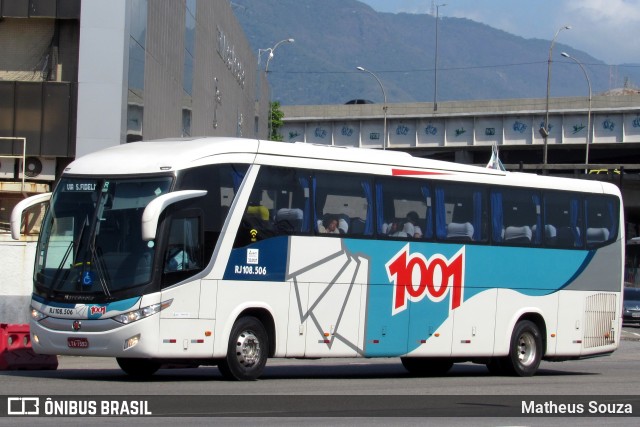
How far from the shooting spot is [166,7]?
35.3 meters

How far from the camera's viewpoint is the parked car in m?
44.8

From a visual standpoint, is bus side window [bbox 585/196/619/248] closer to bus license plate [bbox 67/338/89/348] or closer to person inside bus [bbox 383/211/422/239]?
person inside bus [bbox 383/211/422/239]

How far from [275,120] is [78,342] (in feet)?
238

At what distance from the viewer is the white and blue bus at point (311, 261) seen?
15461 mm

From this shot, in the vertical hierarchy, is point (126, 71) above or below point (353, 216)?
above

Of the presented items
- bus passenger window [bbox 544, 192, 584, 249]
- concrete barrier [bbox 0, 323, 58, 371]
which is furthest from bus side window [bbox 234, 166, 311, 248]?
bus passenger window [bbox 544, 192, 584, 249]

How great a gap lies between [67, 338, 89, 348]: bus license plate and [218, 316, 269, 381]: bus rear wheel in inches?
77.4

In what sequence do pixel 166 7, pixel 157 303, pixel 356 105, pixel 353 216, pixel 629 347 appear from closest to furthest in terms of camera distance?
pixel 157 303 → pixel 353 216 → pixel 629 347 → pixel 166 7 → pixel 356 105

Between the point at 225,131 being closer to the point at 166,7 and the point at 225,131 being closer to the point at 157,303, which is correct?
the point at 166,7

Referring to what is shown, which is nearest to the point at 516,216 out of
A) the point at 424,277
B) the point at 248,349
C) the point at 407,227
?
the point at 424,277

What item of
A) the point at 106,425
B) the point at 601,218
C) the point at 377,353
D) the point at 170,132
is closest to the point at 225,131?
the point at 170,132

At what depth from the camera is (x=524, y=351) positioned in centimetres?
2089

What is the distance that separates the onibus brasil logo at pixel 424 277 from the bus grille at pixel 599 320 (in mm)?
3452

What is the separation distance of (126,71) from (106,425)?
20.4 meters
